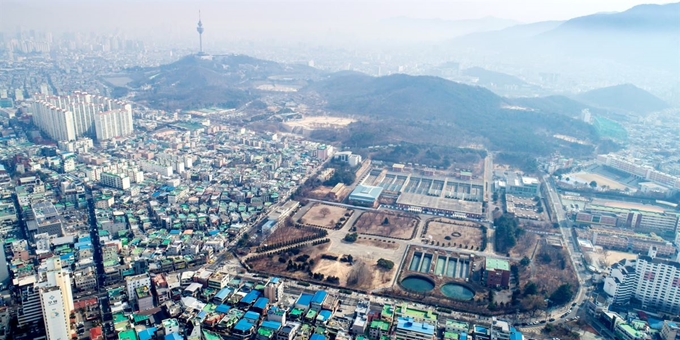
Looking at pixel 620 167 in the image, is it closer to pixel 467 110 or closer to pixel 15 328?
pixel 467 110

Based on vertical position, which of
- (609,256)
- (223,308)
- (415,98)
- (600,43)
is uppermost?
(600,43)

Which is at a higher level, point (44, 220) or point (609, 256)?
point (44, 220)

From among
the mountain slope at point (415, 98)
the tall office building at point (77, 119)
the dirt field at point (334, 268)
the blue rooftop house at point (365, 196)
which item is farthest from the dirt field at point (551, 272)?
the tall office building at point (77, 119)

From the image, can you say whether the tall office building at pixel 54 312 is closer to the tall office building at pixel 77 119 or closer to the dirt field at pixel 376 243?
the dirt field at pixel 376 243

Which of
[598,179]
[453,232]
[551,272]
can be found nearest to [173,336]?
[453,232]

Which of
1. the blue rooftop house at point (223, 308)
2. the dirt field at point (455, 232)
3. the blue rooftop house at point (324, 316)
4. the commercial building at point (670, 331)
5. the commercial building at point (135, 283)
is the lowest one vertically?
the blue rooftop house at point (223, 308)

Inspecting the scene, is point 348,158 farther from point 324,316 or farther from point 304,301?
point 324,316

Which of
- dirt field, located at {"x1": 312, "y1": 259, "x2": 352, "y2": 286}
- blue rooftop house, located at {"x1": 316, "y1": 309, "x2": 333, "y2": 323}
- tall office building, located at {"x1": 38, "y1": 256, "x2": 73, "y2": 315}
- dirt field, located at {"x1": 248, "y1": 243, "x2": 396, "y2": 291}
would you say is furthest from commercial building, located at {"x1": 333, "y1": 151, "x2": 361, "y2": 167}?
tall office building, located at {"x1": 38, "y1": 256, "x2": 73, "y2": 315}
